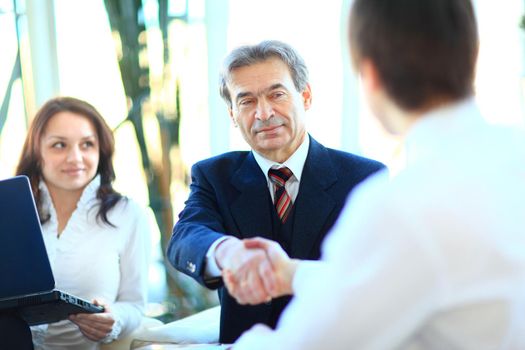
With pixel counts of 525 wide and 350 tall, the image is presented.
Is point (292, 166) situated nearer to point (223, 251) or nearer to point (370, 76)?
point (223, 251)

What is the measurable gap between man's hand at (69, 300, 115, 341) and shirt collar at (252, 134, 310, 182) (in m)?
0.72

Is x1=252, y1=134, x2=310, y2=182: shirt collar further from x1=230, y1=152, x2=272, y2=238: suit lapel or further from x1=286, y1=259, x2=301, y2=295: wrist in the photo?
x1=286, y1=259, x2=301, y2=295: wrist

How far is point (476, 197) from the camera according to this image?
1.02 m

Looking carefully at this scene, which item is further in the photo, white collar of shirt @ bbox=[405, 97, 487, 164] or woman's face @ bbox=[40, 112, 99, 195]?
woman's face @ bbox=[40, 112, 99, 195]

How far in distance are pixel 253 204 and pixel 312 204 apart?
0.18 metres

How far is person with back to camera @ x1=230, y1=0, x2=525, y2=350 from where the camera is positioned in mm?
998

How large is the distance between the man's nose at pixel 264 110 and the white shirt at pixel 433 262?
1.08m

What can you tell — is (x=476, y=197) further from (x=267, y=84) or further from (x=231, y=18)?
(x=231, y=18)

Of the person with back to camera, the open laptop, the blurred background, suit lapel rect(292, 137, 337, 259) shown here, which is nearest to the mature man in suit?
suit lapel rect(292, 137, 337, 259)

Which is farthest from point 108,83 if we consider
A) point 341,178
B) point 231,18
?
point 341,178

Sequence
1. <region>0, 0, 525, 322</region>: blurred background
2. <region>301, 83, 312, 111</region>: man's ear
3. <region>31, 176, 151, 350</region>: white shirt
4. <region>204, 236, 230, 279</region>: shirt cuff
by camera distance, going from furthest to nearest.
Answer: <region>0, 0, 525, 322</region>: blurred background < <region>31, 176, 151, 350</region>: white shirt < <region>301, 83, 312, 111</region>: man's ear < <region>204, 236, 230, 279</region>: shirt cuff

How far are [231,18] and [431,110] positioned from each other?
2612 mm

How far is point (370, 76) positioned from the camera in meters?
1.16

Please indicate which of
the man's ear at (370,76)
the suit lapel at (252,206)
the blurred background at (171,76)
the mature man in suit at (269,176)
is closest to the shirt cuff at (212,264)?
Answer: the mature man in suit at (269,176)
